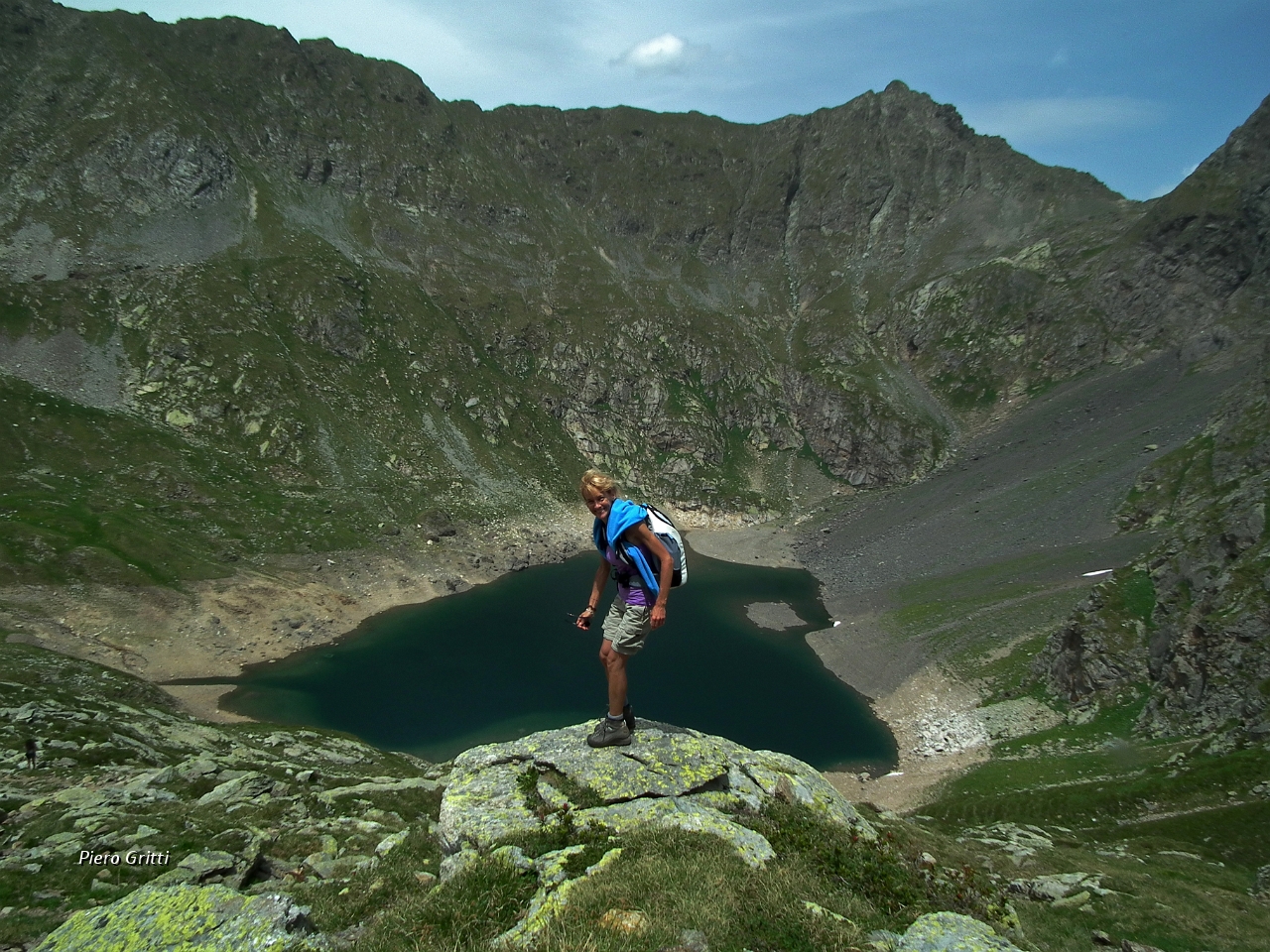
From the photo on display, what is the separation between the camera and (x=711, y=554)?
354ft

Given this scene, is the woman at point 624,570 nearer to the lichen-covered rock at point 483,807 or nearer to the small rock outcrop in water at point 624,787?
the small rock outcrop in water at point 624,787

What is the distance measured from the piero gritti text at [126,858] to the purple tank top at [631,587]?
11398 millimetres

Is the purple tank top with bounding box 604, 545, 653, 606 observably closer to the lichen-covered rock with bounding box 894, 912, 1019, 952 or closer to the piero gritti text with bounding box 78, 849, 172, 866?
the lichen-covered rock with bounding box 894, 912, 1019, 952

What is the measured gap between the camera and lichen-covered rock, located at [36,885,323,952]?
6762 millimetres

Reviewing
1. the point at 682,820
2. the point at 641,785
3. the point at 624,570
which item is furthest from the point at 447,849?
the point at 624,570

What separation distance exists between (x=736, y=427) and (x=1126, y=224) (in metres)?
102

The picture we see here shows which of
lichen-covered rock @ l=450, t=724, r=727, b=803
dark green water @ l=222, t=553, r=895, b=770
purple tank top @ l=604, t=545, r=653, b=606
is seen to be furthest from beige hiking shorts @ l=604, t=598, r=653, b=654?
dark green water @ l=222, t=553, r=895, b=770

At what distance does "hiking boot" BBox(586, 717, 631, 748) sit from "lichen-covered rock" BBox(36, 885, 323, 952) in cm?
508

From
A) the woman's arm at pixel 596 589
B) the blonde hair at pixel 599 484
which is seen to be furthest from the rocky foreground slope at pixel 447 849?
the blonde hair at pixel 599 484

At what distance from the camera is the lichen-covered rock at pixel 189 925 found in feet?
22.2

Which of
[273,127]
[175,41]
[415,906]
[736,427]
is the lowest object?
[415,906]

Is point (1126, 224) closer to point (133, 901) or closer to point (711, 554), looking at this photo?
point (711, 554)

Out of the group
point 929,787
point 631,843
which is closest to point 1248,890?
point 929,787

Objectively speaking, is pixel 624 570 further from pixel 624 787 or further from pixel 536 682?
pixel 536 682
